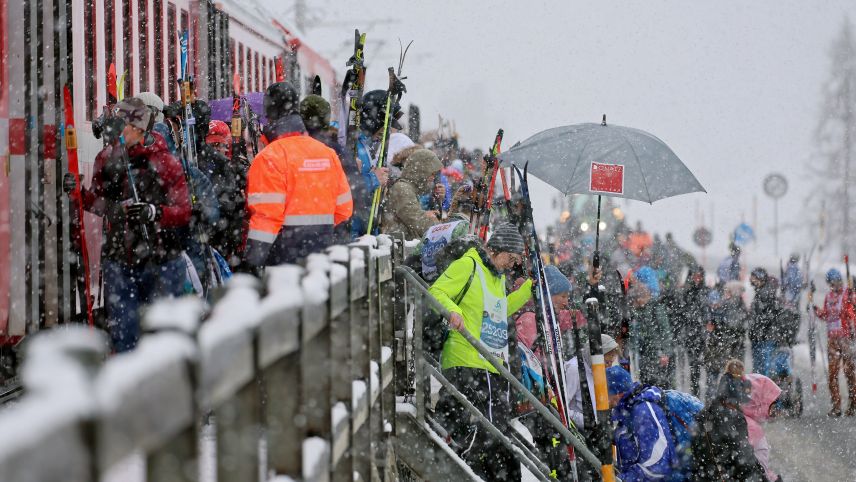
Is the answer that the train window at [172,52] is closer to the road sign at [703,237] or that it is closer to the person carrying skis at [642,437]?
the person carrying skis at [642,437]

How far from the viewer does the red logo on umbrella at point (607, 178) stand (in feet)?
24.1

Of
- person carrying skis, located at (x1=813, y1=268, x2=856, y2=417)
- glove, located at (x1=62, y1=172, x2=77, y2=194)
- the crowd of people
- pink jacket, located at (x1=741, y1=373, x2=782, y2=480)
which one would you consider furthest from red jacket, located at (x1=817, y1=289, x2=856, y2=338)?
glove, located at (x1=62, y1=172, x2=77, y2=194)

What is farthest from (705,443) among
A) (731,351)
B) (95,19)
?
(731,351)

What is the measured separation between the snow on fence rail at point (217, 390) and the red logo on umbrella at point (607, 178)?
13.8ft

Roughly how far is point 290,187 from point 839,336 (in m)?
9.36

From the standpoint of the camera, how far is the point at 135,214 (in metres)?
4.79

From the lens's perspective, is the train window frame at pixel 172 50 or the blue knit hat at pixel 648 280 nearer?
the train window frame at pixel 172 50

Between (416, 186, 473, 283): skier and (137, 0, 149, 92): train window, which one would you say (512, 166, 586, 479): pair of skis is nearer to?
(416, 186, 473, 283): skier

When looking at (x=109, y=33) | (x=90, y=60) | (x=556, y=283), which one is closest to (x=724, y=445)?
(x=556, y=283)

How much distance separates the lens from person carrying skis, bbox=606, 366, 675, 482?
5328mm

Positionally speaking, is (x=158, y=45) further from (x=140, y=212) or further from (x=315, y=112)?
(x=140, y=212)

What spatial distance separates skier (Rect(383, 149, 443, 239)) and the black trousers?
1.60 m

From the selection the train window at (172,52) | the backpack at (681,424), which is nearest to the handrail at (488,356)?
the backpack at (681,424)

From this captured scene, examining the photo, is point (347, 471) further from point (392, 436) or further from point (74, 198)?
point (74, 198)
